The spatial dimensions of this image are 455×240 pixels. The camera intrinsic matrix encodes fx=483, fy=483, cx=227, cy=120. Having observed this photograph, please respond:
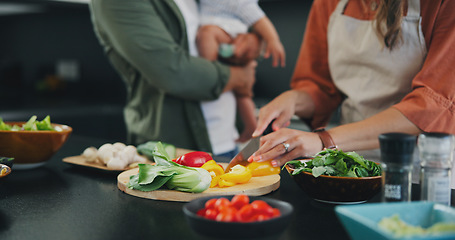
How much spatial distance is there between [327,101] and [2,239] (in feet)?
4.01

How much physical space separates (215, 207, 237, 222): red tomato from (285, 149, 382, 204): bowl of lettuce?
0.27 m

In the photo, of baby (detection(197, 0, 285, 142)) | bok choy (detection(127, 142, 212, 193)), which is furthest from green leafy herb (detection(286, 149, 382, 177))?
baby (detection(197, 0, 285, 142))

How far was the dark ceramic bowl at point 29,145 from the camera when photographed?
4.42ft

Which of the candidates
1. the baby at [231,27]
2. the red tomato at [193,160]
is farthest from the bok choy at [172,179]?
the baby at [231,27]

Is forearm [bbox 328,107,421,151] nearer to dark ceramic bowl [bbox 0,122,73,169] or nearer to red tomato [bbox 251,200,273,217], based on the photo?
red tomato [bbox 251,200,273,217]

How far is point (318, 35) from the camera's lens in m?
1.80

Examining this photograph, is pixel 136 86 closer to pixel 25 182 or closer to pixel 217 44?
pixel 217 44

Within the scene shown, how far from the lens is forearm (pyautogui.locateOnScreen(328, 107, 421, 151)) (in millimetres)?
1292

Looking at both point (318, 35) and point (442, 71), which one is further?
point (318, 35)

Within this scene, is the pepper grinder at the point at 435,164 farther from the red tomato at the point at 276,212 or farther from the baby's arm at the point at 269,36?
the baby's arm at the point at 269,36

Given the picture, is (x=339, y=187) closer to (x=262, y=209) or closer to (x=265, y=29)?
(x=262, y=209)

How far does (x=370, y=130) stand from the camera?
1.32 metres

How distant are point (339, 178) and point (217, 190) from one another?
29 centimetres

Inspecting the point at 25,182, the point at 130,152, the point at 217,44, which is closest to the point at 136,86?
the point at 217,44
